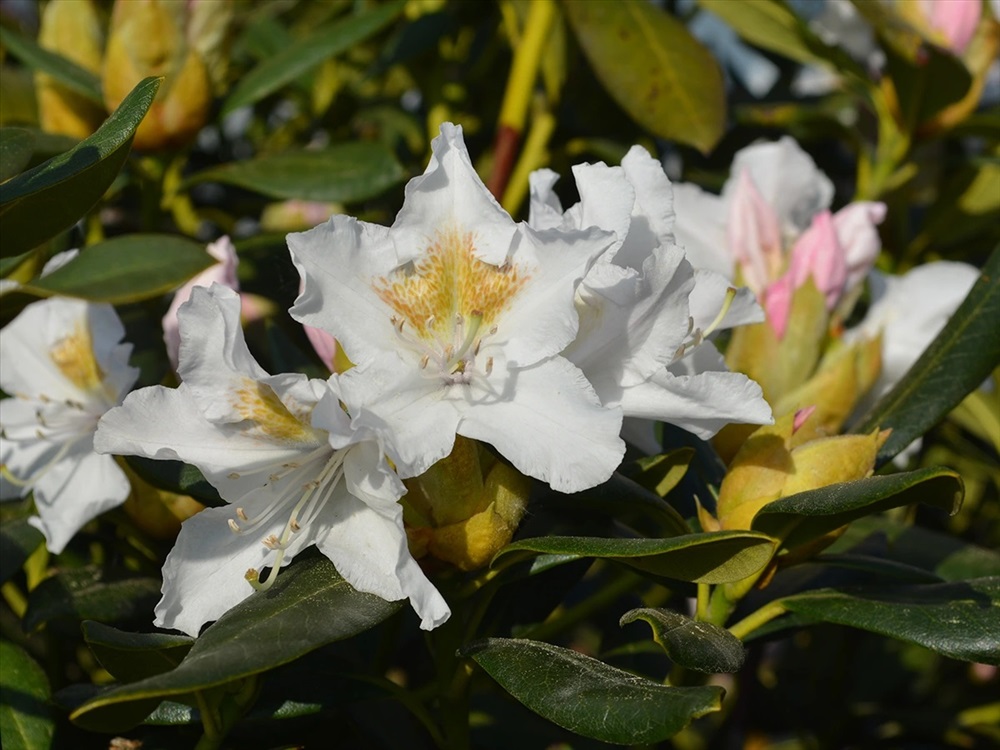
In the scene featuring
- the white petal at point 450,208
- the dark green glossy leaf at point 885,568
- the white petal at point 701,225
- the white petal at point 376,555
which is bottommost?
the dark green glossy leaf at point 885,568

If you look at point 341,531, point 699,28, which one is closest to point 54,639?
point 341,531

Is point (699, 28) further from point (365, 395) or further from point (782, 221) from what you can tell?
point (365, 395)

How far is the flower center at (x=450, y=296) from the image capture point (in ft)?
2.70

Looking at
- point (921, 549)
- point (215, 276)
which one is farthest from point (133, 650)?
point (921, 549)

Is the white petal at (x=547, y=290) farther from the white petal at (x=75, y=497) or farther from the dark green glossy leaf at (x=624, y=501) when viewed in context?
the white petal at (x=75, y=497)

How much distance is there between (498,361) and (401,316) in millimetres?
76

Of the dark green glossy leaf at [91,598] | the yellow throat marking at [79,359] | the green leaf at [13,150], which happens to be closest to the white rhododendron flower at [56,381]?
the yellow throat marking at [79,359]

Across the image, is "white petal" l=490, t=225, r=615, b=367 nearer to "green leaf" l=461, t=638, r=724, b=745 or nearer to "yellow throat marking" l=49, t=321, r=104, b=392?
"green leaf" l=461, t=638, r=724, b=745

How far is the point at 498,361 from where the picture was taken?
821 millimetres

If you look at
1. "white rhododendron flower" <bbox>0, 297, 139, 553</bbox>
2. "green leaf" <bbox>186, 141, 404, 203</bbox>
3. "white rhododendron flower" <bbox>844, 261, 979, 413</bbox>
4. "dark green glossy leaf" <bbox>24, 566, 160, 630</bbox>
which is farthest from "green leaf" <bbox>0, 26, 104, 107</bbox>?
"white rhododendron flower" <bbox>844, 261, 979, 413</bbox>

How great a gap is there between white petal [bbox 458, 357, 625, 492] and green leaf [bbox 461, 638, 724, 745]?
13cm

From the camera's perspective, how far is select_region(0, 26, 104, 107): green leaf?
131 cm

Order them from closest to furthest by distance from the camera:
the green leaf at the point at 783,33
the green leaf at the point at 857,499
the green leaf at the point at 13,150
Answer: the green leaf at the point at 857,499, the green leaf at the point at 13,150, the green leaf at the point at 783,33

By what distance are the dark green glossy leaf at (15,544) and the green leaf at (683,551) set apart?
426mm
